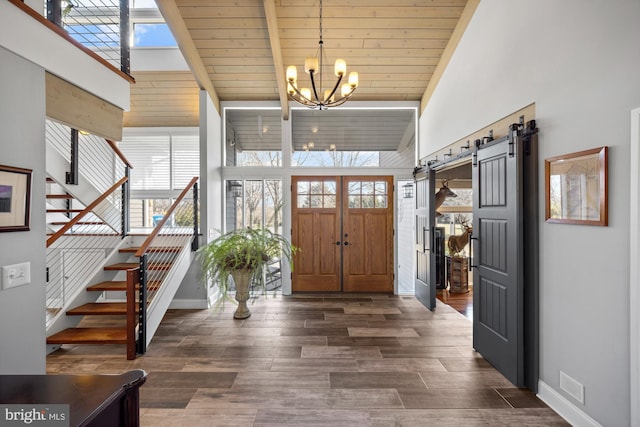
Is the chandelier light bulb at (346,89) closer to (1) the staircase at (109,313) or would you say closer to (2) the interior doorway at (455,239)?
(2) the interior doorway at (455,239)

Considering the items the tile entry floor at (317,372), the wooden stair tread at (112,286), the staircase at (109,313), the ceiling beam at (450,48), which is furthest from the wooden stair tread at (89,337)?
the ceiling beam at (450,48)

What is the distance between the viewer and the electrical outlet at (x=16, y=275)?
176cm

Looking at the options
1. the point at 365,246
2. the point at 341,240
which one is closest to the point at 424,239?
the point at 365,246

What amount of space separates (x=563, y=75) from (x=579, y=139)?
51 centimetres

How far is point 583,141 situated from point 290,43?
11.6ft

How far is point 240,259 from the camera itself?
163 inches

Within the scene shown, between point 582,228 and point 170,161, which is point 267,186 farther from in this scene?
point 582,228

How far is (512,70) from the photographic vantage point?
2.80 meters

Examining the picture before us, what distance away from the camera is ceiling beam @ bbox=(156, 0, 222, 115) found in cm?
355

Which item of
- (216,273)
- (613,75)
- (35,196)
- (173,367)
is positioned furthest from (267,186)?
(613,75)

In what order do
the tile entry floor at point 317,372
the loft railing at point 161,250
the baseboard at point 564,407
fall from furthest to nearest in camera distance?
the loft railing at point 161,250
the tile entry floor at point 317,372
the baseboard at point 564,407

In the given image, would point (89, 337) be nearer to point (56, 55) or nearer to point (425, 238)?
point (56, 55)

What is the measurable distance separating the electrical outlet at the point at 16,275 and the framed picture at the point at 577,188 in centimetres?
354

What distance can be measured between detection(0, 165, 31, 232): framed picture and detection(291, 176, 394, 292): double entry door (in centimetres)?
391
